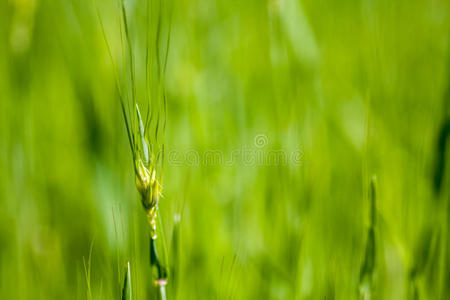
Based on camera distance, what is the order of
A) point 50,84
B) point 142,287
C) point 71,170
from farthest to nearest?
point 50,84 < point 71,170 < point 142,287

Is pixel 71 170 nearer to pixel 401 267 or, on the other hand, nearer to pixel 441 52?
pixel 401 267

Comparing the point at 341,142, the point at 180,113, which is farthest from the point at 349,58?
the point at 180,113

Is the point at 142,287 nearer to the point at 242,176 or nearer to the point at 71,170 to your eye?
the point at 242,176

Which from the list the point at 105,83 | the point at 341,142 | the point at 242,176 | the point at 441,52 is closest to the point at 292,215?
the point at 242,176

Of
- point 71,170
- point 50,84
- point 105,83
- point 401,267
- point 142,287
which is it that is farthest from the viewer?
point 50,84

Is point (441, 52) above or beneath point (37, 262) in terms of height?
above

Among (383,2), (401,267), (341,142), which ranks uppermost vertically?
(383,2)

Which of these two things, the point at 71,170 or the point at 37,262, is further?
the point at 71,170
